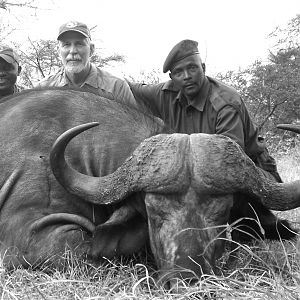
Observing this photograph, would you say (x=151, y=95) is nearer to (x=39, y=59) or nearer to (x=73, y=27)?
(x=73, y=27)

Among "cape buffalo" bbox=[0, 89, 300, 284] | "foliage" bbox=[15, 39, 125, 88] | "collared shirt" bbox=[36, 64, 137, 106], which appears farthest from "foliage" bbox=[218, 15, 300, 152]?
"cape buffalo" bbox=[0, 89, 300, 284]

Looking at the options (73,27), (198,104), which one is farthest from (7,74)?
(198,104)

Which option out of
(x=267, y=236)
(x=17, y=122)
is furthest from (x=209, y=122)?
(x=17, y=122)

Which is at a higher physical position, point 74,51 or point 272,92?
point 74,51

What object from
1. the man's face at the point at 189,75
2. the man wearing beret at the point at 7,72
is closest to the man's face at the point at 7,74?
the man wearing beret at the point at 7,72

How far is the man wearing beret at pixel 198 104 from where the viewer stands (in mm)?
4824

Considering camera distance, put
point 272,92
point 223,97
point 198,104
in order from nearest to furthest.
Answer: point 223,97 → point 198,104 → point 272,92

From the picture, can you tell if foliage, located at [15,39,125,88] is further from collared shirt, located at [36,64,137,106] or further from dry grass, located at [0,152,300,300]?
dry grass, located at [0,152,300,300]

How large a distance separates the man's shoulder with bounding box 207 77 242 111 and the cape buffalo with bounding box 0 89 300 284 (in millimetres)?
982

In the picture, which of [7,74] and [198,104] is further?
[7,74]

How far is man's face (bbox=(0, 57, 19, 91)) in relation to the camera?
20.6 ft

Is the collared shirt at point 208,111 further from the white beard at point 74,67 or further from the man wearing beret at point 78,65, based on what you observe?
the white beard at point 74,67

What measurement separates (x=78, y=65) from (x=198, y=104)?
2.03 m

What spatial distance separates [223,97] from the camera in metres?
4.92
